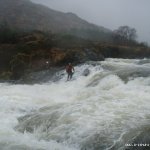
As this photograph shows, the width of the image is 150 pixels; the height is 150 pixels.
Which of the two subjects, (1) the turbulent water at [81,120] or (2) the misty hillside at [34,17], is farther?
(2) the misty hillside at [34,17]

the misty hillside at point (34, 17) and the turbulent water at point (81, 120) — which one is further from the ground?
the misty hillside at point (34, 17)

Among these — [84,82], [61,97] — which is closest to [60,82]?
[84,82]

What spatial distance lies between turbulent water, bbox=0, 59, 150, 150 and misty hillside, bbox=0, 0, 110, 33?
321ft

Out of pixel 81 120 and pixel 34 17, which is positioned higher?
pixel 34 17

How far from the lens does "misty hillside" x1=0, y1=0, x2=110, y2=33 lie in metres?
118

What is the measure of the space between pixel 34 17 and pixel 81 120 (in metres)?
122

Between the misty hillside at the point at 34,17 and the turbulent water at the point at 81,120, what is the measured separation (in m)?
97.8

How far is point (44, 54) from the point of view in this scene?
1106 inches

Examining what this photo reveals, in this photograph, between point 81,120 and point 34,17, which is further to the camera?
point 34,17

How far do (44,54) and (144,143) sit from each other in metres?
20.3

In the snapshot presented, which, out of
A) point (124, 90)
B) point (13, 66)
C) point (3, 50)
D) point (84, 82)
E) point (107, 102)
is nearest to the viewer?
point (107, 102)

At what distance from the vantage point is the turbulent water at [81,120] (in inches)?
358

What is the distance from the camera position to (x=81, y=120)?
34.1ft

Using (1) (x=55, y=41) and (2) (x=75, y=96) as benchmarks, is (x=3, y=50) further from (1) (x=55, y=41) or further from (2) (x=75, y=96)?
(2) (x=75, y=96)
